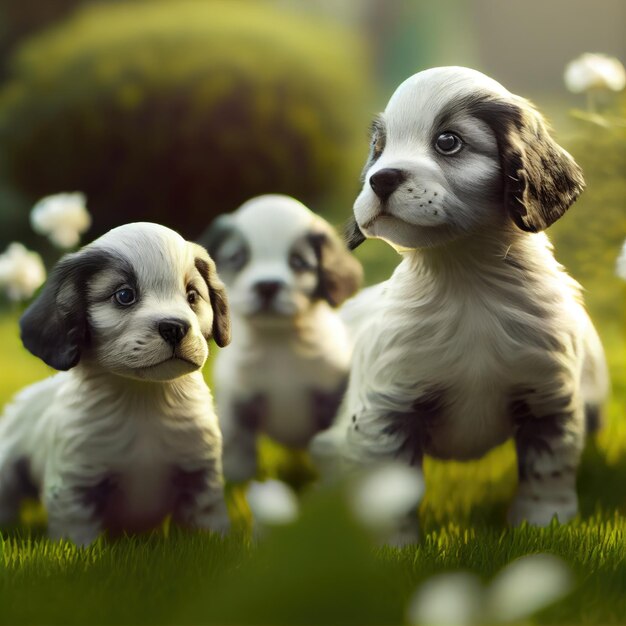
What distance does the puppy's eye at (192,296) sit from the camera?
2.21 metres

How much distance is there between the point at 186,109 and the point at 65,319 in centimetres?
402

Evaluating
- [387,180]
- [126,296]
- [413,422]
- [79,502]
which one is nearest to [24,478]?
[79,502]

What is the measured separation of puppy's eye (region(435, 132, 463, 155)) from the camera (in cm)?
208

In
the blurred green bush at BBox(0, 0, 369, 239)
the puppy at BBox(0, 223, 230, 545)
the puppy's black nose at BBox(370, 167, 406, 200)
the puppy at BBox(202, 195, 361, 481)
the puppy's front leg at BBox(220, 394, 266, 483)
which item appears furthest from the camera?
the blurred green bush at BBox(0, 0, 369, 239)

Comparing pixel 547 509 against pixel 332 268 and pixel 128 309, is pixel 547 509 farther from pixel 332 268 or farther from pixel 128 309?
pixel 128 309

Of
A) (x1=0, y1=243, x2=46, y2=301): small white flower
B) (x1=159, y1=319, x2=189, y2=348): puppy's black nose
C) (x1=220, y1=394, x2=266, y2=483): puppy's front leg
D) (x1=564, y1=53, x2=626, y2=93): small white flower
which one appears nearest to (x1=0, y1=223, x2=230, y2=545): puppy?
(x1=159, y1=319, x2=189, y2=348): puppy's black nose

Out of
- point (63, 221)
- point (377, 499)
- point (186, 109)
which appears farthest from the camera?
point (186, 109)

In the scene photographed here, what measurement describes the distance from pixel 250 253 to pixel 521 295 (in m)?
1.04

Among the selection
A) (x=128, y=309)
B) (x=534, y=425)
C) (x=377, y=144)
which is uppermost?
(x=377, y=144)

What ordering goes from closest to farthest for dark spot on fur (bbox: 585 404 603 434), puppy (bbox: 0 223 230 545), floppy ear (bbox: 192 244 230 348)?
puppy (bbox: 0 223 230 545) < floppy ear (bbox: 192 244 230 348) < dark spot on fur (bbox: 585 404 603 434)

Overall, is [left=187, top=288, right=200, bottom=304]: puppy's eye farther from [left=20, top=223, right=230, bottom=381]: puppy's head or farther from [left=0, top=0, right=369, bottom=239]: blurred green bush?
[left=0, top=0, right=369, bottom=239]: blurred green bush

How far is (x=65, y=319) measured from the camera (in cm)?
219

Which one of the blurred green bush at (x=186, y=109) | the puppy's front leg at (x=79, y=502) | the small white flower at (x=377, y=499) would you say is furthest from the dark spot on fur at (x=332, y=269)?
the blurred green bush at (x=186, y=109)

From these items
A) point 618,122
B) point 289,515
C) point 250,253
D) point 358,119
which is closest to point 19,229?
point 358,119
